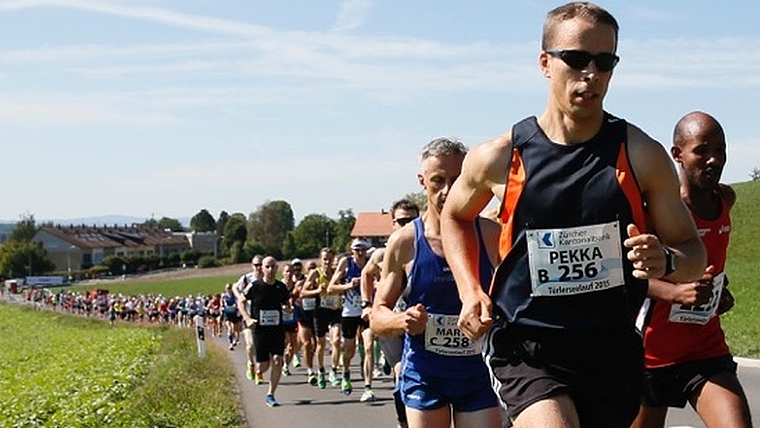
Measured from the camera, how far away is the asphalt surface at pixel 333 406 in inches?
481

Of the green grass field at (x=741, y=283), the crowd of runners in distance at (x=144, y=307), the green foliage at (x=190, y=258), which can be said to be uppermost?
the green foliage at (x=190, y=258)

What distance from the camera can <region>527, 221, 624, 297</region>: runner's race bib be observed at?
13.6 ft

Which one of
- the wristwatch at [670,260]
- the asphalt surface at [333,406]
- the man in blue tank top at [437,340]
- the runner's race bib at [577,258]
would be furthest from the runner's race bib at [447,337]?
the asphalt surface at [333,406]

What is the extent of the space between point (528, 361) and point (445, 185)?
6.96 ft

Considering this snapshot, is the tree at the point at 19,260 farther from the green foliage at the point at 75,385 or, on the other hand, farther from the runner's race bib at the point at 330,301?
the runner's race bib at the point at 330,301

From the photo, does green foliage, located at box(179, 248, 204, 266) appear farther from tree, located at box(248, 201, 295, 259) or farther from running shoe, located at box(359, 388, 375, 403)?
running shoe, located at box(359, 388, 375, 403)

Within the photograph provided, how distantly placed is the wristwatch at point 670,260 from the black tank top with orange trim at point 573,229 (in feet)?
0.48

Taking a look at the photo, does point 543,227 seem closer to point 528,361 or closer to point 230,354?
point 528,361

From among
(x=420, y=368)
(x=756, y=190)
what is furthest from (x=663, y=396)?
(x=756, y=190)

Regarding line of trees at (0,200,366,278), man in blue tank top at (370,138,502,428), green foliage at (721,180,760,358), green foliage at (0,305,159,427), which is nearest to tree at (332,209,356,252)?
line of trees at (0,200,366,278)

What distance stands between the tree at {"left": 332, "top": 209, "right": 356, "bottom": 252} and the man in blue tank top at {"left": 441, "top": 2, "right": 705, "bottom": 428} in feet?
486

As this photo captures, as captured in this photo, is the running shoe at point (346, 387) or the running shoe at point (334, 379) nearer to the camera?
the running shoe at point (346, 387)

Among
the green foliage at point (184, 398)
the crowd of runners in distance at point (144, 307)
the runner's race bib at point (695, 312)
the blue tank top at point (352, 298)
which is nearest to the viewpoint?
the runner's race bib at point (695, 312)

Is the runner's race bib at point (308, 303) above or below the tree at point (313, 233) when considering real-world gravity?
below
